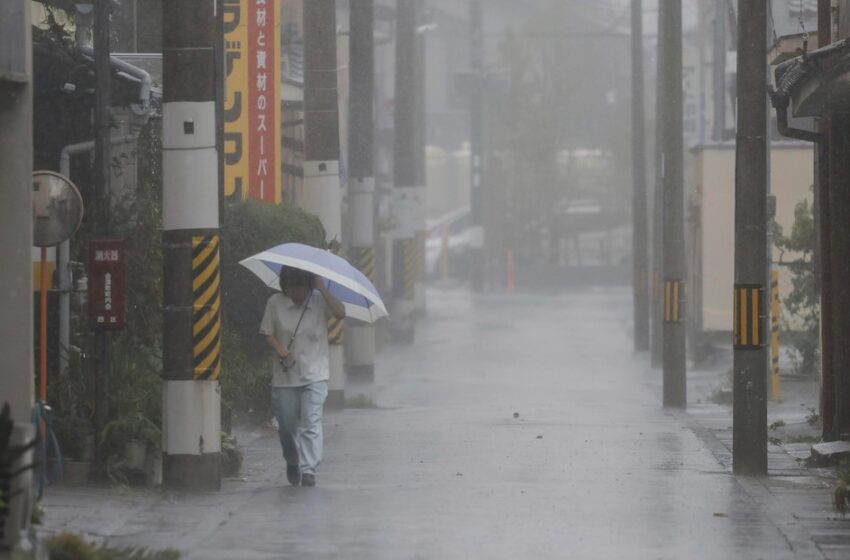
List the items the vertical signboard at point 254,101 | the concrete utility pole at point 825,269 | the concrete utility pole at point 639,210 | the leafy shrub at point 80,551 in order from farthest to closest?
1. the concrete utility pole at point 639,210
2. the vertical signboard at point 254,101
3. the concrete utility pole at point 825,269
4. the leafy shrub at point 80,551

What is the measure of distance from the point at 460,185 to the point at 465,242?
84.0 feet

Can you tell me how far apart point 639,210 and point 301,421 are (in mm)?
21802

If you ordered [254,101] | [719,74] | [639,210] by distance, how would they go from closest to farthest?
[254,101]
[719,74]
[639,210]

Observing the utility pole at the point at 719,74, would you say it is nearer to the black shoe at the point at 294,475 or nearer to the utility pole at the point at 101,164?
the black shoe at the point at 294,475

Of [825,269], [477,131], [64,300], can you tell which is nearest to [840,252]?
[825,269]

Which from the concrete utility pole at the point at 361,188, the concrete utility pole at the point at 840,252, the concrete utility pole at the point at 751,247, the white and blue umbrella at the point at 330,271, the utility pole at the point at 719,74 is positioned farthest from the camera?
the utility pole at the point at 719,74

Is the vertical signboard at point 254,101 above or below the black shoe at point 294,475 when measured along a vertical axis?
above

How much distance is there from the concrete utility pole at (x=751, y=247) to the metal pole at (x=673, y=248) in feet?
26.2

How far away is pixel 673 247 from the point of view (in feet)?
74.8

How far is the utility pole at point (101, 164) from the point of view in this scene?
13312mm

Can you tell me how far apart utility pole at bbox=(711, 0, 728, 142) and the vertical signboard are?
13588mm

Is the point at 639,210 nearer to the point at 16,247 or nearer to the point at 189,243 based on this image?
the point at 189,243

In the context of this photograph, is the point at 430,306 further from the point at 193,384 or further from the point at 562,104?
the point at 193,384

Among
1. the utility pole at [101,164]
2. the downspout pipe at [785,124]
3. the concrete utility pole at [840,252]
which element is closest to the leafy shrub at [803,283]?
the downspout pipe at [785,124]
